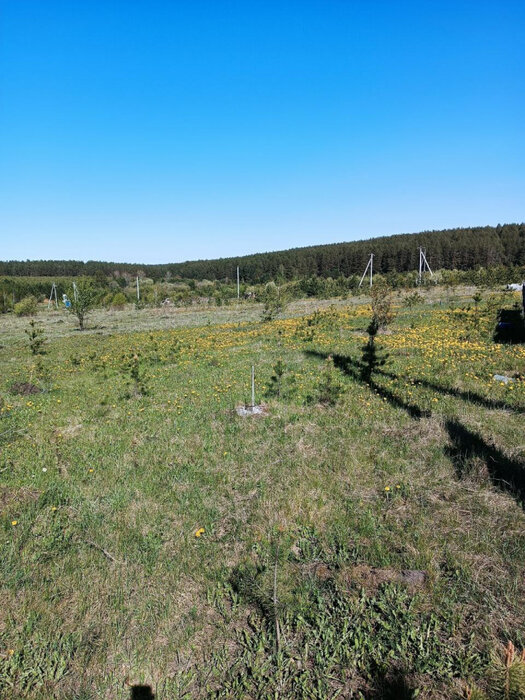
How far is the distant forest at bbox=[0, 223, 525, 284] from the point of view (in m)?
83.1

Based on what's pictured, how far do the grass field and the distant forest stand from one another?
62.7 m

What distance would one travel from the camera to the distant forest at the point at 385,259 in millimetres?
83062

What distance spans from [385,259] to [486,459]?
91.8 metres

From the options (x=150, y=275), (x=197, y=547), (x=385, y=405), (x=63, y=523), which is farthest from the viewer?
(x=150, y=275)

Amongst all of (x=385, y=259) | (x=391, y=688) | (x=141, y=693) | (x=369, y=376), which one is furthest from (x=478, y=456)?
(x=385, y=259)

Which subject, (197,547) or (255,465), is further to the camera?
(255,465)

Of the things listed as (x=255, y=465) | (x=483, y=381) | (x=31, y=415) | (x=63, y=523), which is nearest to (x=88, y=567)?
(x=63, y=523)

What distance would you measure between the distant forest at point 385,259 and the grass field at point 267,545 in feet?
206

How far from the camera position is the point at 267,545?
11.8ft

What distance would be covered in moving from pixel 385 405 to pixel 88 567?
5.34 metres

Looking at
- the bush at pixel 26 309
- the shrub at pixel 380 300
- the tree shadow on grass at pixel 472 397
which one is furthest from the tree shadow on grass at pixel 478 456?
the bush at pixel 26 309

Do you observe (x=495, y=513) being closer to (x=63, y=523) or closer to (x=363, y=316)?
(x=63, y=523)

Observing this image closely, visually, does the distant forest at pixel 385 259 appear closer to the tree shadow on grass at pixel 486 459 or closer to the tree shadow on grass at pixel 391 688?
the tree shadow on grass at pixel 486 459

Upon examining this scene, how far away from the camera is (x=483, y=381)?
7.85m
